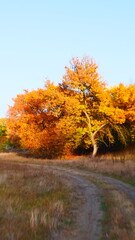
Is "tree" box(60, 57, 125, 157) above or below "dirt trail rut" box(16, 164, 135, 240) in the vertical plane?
above

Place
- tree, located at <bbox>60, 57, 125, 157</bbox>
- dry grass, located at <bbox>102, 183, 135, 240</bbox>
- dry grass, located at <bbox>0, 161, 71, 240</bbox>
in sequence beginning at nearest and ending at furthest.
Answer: dry grass, located at <bbox>102, 183, 135, 240</bbox> < dry grass, located at <bbox>0, 161, 71, 240</bbox> < tree, located at <bbox>60, 57, 125, 157</bbox>

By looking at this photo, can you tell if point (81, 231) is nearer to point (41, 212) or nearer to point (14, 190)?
point (41, 212)

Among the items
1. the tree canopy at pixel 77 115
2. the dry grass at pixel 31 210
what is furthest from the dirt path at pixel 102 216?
the tree canopy at pixel 77 115

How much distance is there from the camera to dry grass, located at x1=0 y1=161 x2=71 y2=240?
6102 mm

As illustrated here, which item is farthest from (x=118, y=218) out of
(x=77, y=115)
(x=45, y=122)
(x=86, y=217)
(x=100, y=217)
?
(x=45, y=122)

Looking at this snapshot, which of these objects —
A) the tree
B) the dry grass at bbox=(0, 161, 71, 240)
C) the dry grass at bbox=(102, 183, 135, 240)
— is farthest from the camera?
the tree

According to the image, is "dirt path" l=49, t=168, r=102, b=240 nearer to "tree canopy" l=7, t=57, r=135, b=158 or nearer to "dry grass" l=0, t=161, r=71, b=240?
"dry grass" l=0, t=161, r=71, b=240

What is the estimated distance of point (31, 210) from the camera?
26.1ft

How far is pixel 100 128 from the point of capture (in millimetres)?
33938

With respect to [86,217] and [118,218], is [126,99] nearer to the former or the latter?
[86,217]

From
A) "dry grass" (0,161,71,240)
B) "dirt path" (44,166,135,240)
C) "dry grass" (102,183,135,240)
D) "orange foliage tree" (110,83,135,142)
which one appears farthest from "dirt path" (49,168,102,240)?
"orange foliage tree" (110,83,135,142)

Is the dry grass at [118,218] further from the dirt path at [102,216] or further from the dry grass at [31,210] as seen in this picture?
the dry grass at [31,210]

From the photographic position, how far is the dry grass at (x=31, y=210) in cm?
610

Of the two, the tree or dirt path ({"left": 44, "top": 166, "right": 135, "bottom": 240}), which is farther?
the tree
